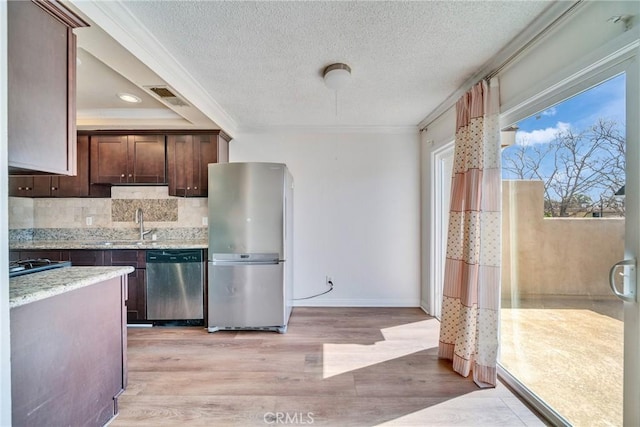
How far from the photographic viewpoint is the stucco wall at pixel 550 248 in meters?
1.42

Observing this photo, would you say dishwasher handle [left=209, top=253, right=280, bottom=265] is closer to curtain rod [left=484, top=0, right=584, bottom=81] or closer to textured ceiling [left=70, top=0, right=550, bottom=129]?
textured ceiling [left=70, top=0, right=550, bottom=129]

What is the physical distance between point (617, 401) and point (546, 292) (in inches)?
23.5

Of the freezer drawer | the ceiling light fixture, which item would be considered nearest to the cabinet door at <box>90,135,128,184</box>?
the freezer drawer

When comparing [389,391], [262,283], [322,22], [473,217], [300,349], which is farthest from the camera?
[262,283]

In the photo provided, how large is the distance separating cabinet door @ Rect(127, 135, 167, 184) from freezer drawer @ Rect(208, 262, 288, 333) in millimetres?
1510

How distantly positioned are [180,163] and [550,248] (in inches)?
144

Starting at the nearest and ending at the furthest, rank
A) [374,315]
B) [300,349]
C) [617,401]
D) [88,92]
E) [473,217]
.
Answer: [617,401] < [473,217] < [300,349] < [88,92] < [374,315]

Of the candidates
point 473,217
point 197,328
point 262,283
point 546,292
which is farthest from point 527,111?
point 197,328

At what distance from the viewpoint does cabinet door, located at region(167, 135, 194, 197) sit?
3400mm

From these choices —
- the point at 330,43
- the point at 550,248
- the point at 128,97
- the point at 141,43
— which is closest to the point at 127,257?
the point at 128,97

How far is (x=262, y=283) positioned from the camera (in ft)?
9.72

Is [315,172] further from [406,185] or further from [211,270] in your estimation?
[211,270]

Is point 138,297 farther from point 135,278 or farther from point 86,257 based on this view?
point 86,257

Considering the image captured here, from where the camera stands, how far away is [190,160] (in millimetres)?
3406
